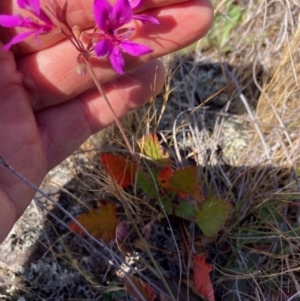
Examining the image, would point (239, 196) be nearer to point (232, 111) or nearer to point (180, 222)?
point (180, 222)

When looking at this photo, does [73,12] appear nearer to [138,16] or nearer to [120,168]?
[138,16]

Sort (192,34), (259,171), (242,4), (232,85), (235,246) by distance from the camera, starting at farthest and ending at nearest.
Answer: (242,4)
(232,85)
(259,171)
(235,246)
(192,34)

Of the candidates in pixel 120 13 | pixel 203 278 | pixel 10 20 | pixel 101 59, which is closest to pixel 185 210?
pixel 203 278

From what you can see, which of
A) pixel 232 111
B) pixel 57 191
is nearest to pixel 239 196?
pixel 232 111

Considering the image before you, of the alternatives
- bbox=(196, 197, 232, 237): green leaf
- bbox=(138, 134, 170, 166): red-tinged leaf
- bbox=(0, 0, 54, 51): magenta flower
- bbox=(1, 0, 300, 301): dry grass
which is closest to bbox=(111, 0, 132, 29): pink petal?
bbox=(0, 0, 54, 51): magenta flower

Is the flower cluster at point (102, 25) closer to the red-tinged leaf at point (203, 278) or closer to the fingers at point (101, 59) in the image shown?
the fingers at point (101, 59)
